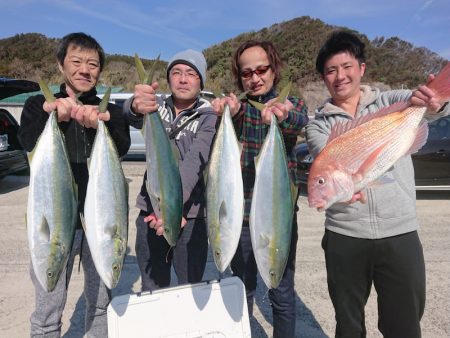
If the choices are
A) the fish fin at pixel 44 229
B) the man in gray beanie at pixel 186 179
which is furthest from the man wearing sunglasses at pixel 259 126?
the fish fin at pixel 44 229

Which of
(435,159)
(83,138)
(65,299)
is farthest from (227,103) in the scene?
(435,159)

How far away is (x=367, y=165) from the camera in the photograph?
190 cm

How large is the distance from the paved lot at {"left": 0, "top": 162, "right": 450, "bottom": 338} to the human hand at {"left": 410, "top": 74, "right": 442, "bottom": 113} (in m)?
1.99

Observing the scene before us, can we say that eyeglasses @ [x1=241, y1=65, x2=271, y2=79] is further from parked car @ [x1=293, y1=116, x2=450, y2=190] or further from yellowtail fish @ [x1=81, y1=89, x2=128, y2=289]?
parked car @ [x1=293, y1=116, x2=450, y2=190]

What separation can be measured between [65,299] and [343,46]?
241 cm

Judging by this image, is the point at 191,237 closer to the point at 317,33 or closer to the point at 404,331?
the point at 404,331

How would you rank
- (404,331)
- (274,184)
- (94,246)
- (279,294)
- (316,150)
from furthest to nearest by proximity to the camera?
(279,294) → (316,150) → (404,331) → (274,184) → (94,246)

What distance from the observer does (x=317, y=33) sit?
1297 inches

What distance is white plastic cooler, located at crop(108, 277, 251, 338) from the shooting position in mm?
2236

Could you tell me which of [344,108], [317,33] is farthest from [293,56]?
[344,108]

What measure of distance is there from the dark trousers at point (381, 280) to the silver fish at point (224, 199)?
0.75 m

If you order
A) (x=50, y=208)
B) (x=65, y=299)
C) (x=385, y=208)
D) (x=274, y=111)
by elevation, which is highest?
(x=274, y=111)

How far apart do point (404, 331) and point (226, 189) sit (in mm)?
1405

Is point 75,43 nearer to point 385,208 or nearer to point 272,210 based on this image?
point 272,210
